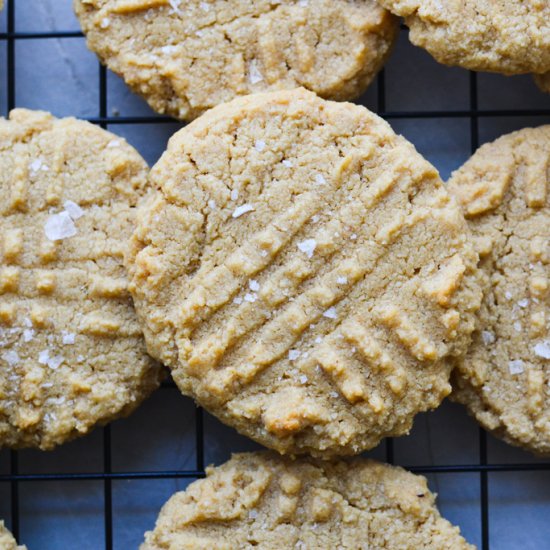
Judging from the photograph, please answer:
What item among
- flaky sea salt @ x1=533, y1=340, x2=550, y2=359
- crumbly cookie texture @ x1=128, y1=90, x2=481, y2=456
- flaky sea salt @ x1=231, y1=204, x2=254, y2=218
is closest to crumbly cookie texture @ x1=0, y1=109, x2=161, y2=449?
crumbly cookie texture @ x1=128, y1=90, x2=481, y2=456

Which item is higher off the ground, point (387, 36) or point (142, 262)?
point (387, 36)

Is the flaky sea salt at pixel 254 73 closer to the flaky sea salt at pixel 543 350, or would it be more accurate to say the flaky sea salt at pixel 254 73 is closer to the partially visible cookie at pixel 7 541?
the flaky sea salt at pixel 543 350

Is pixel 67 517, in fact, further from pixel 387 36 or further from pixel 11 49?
pixel 387 36

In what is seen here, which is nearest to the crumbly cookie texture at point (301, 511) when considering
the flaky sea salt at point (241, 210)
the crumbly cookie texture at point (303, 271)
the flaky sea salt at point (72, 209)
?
the crumbly cookie texture at point (303, 271)

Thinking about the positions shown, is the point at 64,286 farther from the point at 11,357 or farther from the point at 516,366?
the point at 516,366

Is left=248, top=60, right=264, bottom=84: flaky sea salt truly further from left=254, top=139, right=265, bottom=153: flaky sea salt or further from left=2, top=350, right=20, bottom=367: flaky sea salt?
left=2, top=350, right=20, bottom=367: flaky sea salt

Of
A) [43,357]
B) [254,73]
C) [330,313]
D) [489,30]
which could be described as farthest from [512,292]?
[43,357]

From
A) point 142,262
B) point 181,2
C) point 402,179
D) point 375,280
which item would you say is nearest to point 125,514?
point 142,262
